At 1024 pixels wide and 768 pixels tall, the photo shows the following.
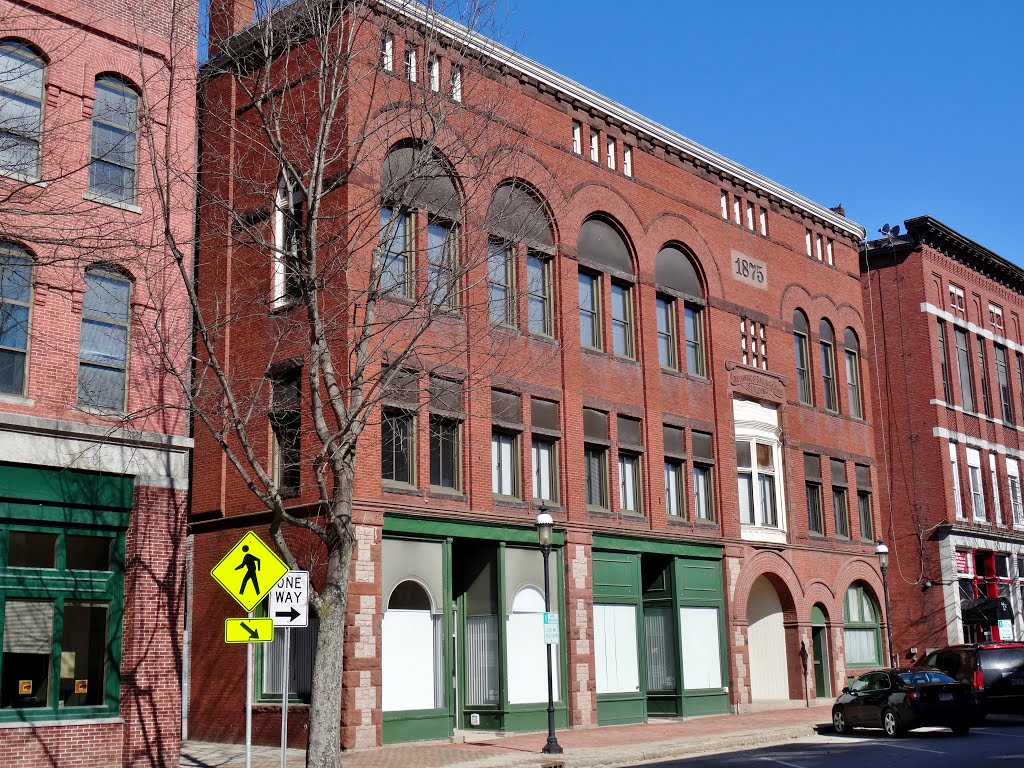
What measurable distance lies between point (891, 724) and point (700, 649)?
7071 millimetres

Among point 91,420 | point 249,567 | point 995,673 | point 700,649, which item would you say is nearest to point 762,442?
point 700,649

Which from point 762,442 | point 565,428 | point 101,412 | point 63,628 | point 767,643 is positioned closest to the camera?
point 63,628

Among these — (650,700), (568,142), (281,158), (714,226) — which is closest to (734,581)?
(650,700)

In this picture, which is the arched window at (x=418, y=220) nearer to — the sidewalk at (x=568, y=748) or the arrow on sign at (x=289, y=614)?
the sidewalk at (x=568, y=748)

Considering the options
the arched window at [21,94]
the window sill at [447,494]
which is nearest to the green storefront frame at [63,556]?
the arched window at [21,94]

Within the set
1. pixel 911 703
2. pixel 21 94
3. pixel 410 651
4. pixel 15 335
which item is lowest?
pixel 911 703

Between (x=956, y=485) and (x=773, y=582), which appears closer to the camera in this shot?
(x=773, y=582)

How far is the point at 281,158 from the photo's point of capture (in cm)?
1645

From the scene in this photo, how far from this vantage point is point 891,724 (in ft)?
78.4

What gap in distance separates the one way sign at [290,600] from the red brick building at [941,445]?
31.6 m

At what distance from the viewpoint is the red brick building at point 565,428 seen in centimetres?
2303

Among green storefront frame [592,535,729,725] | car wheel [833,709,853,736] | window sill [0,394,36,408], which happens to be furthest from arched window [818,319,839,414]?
window sill [0,394,36,408]

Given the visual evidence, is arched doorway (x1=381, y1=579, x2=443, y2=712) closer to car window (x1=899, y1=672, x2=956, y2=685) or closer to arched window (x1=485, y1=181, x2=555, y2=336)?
arched window (x1=485, y1=181, x2=555, y2=336)

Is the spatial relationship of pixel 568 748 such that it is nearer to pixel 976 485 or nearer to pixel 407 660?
pixel 407 660
